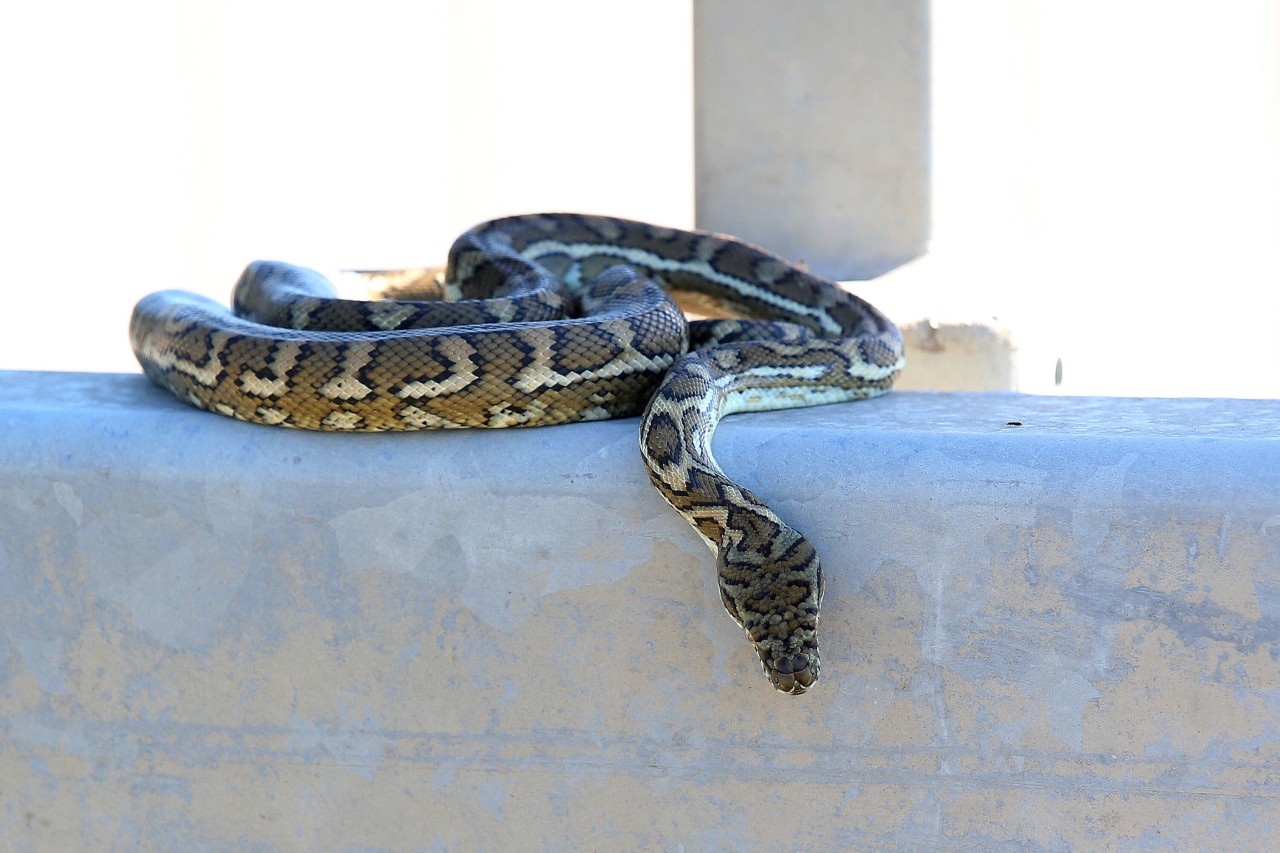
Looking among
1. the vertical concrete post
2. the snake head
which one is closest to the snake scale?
the snake head

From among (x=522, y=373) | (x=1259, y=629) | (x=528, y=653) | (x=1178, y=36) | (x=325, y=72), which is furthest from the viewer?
(x=325, y=72)

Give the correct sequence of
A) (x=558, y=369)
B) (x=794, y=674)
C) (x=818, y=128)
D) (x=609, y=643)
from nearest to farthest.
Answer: (x=794, y=674) → (x=609, y=643) → (x=558, y=369) → (x=818, y=128)

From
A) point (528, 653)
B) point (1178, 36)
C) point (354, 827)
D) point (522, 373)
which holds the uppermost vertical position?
point (1178, 36)

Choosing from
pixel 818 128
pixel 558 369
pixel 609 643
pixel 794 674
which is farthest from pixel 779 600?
pixel 818 128

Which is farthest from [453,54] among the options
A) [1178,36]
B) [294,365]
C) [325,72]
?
[294,365]

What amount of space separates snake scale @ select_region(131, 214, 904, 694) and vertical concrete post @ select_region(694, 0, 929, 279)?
1.97 m

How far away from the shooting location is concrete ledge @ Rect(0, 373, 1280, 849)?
9.29 ft

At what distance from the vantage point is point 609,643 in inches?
119

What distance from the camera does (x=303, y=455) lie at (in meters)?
3.20

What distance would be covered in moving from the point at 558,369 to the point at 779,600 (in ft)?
3.23

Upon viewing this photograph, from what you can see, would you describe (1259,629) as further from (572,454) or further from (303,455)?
(303,455)

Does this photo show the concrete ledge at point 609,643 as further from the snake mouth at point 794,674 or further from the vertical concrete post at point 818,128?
the vertical concrete post at point 818,128

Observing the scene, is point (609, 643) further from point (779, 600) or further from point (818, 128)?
point (818, 128)

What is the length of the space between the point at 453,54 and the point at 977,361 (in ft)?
36.2
